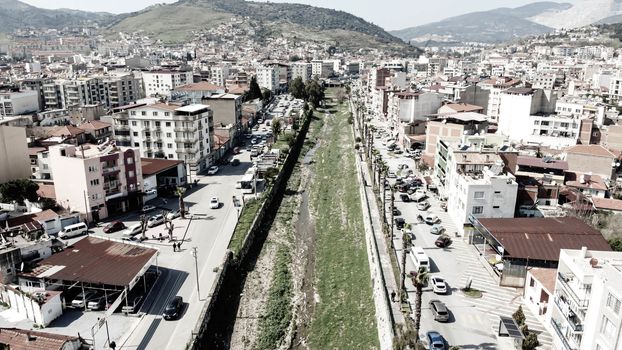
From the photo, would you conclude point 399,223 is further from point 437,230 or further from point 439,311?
point 439,311

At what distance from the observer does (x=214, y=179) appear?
50.4 metres

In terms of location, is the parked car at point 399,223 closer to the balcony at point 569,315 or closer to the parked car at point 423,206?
the parked car at point 423,206

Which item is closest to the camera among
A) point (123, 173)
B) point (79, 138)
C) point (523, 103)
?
point (123, 173)

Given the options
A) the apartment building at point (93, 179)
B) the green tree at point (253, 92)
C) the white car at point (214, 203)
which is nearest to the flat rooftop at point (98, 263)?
the apartment building at point (93, 179)


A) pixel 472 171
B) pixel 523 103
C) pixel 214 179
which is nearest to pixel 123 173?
pixel 214 179

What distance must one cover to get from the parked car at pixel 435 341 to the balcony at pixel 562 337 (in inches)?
205

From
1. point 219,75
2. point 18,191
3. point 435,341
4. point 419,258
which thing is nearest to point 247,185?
point 18,191

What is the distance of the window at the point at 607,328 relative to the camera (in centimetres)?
1721

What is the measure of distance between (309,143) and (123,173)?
3918 centimetres

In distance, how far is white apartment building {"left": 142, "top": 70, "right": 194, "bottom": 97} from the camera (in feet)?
353

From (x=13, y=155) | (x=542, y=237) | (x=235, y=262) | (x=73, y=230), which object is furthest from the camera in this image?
(x=13, y=155)

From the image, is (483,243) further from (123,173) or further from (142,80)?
(142,80)

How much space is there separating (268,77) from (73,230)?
93.1m

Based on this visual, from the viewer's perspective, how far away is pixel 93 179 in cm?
3709
